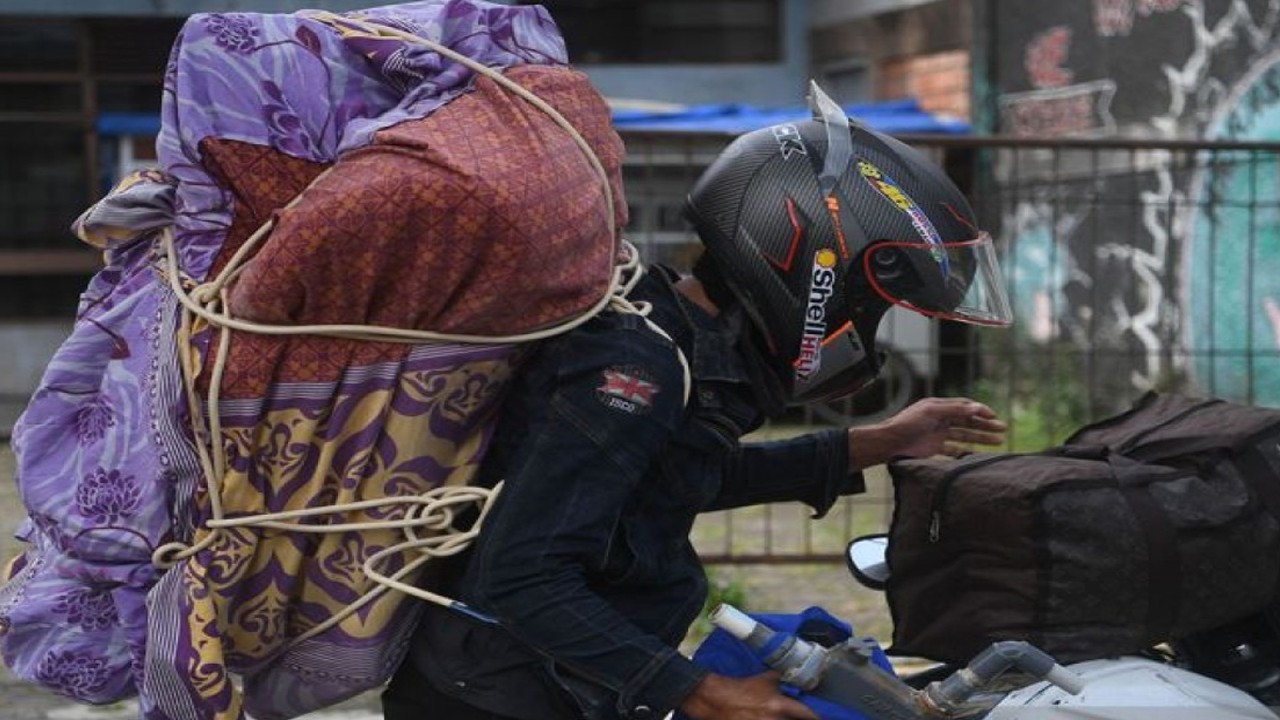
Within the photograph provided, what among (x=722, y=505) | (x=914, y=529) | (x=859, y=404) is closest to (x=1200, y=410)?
(x=914, y=529)

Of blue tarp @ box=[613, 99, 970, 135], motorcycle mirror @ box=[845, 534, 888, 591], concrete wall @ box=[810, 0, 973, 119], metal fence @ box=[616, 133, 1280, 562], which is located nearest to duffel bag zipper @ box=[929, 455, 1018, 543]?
motorcycle mirror @ box=[845, 534, 888, 591]

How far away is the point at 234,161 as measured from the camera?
215 cm

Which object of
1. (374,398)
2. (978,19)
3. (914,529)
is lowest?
(914,529)

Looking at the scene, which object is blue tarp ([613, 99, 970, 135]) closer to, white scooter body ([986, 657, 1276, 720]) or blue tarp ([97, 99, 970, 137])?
blue tarp ([97, 99, 970, 137])

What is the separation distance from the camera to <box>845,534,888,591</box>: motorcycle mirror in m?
2.71

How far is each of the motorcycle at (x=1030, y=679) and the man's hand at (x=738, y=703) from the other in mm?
37

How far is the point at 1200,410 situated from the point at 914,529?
0.48m

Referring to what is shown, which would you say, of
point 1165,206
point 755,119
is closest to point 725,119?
point 755,119

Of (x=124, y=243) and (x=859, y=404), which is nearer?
(x=124, y=243)

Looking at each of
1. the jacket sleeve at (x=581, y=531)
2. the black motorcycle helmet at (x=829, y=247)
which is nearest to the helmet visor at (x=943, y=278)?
the black motorcycle helmet at (x=829, y=247)

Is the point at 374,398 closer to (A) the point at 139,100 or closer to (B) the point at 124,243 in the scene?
(B) the point at 124,243

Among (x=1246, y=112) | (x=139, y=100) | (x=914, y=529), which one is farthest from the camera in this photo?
(x=139, y=100)

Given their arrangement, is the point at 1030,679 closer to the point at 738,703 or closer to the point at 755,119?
the point at 738,703

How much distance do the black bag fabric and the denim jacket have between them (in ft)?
1.25
